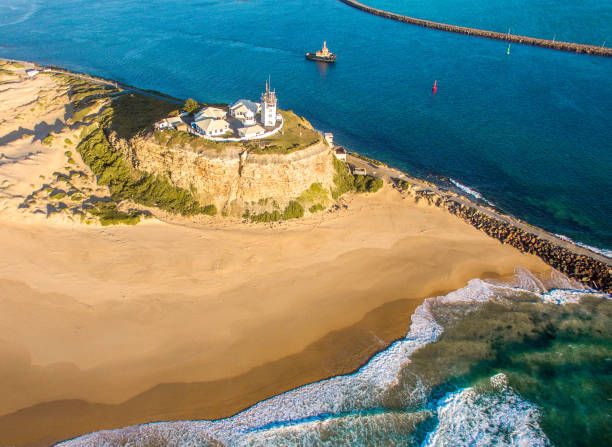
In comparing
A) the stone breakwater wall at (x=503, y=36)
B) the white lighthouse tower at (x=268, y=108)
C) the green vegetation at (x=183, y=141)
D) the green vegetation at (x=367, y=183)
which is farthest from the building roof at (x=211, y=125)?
the stone breakwater wall at (x=503, y=36)

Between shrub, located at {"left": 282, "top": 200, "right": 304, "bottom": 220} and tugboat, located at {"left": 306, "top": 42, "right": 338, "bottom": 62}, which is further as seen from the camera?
tugboat, located at {"left": 306, "top": 42, "right": 338, "bottom": 62}

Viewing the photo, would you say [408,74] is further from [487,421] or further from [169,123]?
[487,421]

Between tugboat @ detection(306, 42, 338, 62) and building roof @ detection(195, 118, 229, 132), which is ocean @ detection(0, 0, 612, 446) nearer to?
tugboat @ detection(306, 42, 338, 62)

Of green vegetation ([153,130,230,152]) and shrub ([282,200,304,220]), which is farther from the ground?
green vegetation ([153,130,230,152])

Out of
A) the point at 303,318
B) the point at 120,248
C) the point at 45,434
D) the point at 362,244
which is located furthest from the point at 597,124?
the point at 45,434

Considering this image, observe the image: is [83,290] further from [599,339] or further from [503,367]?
[599,339]

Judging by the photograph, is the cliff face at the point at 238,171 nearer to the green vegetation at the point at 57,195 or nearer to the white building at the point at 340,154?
the white building at the point at 340,154

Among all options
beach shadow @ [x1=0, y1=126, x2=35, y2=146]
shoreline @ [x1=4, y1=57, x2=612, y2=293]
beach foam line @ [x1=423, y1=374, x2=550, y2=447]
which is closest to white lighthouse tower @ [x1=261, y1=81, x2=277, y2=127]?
shoreline @ [x1=4, y1=57, x2=612, y2=293]

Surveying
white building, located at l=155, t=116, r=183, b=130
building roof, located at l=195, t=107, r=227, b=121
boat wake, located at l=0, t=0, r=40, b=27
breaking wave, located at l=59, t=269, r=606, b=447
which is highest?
boat wake, located at l=0, t=0, r=40, b=27
